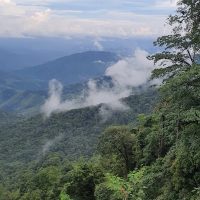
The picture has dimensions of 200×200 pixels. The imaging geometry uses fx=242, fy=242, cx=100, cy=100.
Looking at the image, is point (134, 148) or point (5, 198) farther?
point (5, 198)

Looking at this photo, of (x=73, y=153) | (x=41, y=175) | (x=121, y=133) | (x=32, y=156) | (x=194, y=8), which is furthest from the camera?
(x=32, y=156)

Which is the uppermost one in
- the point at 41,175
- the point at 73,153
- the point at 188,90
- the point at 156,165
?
the point at 73,153

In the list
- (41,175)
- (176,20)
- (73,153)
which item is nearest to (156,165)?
(176,20)

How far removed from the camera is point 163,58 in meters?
12.8

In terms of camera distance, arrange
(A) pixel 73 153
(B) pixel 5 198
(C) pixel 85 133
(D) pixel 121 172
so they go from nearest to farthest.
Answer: (D) pixel 121 172 < (B) pixel 5 198 < (A) pixel 73 153 < (C) pixel 85 133

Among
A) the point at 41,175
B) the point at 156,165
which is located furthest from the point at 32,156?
the point at 156,165

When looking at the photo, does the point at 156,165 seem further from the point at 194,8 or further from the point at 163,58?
the point at 194,8

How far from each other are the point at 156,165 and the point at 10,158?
152 m

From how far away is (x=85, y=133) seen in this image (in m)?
174

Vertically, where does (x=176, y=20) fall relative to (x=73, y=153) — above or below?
below

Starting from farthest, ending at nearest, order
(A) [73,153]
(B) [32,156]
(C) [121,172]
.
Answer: (B) [32,156], (A) [73,153], (C) [121,172]

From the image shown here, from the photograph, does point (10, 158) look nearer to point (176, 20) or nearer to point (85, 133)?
point (85, 133)

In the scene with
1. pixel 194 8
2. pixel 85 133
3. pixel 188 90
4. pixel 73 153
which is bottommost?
pixel 188 90

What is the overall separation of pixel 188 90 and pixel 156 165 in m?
8.47
